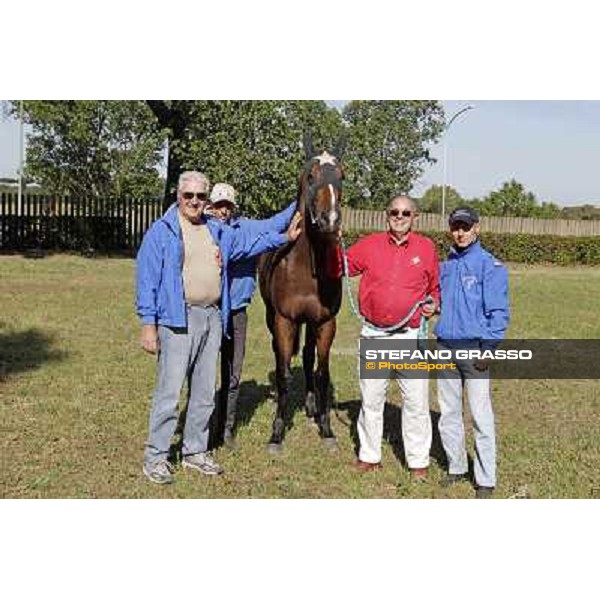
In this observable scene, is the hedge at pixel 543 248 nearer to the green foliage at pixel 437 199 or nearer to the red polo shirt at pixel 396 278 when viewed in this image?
the green foliage at pixel 437 199

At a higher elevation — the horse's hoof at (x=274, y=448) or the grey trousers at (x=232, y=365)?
the grey trousers at (x=232, y=365)

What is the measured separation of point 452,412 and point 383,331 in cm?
73

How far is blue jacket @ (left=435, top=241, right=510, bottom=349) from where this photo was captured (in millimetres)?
4680

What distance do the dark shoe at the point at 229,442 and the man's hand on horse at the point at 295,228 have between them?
1661 millimetres

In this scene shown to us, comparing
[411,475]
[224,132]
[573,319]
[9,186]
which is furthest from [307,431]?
[9,186]

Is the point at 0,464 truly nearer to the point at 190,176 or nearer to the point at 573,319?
the point at 190,176

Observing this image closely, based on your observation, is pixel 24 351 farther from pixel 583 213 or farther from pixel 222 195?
pixel 583 213

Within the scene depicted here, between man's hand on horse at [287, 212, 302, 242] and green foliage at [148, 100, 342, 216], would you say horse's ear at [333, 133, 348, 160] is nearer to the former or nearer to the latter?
man's hand on horse at [287, 212, 302, 242]

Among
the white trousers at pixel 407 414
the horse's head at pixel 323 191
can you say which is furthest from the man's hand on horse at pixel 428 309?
the horse's head at pixel 323 191

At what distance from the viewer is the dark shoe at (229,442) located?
19.0ft

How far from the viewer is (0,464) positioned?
5.25m

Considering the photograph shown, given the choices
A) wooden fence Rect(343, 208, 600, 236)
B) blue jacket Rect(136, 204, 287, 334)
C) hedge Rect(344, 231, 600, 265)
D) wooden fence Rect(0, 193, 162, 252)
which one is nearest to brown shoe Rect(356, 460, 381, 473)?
blue jacket Rect(136, 204, 287, 334)

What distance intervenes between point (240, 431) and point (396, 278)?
2.15 metres

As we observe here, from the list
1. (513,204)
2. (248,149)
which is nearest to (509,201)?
(513,204)
